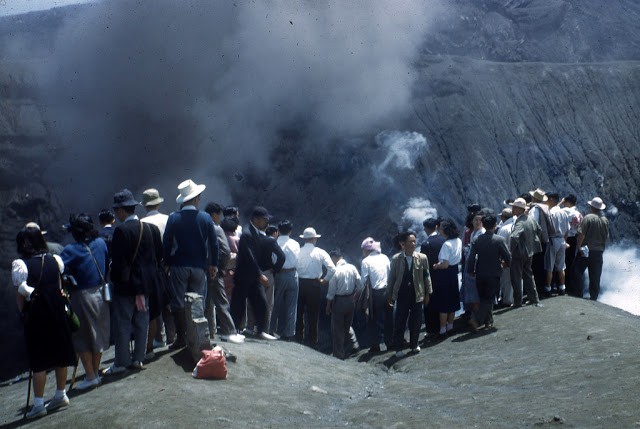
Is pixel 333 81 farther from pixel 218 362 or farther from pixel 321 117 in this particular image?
pixel 218 362

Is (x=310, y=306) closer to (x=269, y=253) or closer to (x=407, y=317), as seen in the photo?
(x=407, y=317)

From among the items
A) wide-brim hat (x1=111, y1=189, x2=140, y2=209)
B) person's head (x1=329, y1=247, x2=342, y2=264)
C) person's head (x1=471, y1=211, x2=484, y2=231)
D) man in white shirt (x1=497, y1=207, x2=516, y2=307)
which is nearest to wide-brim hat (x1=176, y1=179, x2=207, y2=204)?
wide-brim hat (x1=111, y1=189, x2=140, y2=209)

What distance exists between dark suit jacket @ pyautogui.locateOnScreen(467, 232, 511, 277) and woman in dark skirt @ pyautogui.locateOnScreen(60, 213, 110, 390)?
661cm

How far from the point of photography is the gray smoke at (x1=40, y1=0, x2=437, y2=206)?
1336 inches

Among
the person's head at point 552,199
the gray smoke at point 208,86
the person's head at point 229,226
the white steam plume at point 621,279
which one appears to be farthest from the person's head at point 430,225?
the white steam plume at point 621,279

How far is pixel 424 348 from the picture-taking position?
1312 cm

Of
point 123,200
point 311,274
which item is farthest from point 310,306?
point 123,200

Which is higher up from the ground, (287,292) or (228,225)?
(228,225)

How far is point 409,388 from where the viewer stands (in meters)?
10.3

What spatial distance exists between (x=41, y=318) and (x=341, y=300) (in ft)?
20.9

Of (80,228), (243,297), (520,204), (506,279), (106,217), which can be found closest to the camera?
(80,228)

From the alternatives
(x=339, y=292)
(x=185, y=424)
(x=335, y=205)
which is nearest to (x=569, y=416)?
(x=185, y=424)

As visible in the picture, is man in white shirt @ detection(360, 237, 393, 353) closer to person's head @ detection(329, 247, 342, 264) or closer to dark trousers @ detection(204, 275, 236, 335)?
Result: person's head @ detection(329, 247, 342, 264)

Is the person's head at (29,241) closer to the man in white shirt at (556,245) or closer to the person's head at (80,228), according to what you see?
the person's head at (80,228)
